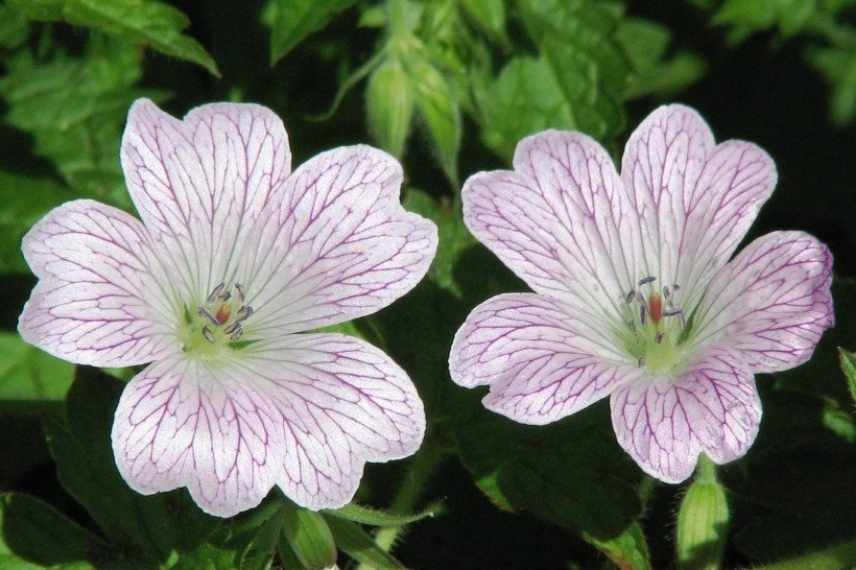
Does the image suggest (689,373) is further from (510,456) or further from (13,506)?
(13,506)

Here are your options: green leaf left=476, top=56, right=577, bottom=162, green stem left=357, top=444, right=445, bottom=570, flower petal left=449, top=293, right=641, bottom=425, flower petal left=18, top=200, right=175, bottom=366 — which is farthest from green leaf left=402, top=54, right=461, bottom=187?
flower petal left=18, top=200, right=175, bottom=366

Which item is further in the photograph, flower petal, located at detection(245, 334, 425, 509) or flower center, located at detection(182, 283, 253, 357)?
flower center, located at detection(182, 283, 253, 357)

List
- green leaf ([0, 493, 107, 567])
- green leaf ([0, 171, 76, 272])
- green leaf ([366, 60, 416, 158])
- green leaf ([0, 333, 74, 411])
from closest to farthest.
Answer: green leaf ([0, 493, 107, 567]), green leaf ([366, 60, 416, 158]), green leaf ([0, 333, 74, 411]), green leaf ([0, 171, 76, 272])

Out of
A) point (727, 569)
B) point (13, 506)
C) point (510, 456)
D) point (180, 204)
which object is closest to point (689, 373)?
point (510, 456)

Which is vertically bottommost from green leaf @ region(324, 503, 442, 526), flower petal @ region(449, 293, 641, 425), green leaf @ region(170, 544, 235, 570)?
green leaf @ region(170, 544, 235, 570)

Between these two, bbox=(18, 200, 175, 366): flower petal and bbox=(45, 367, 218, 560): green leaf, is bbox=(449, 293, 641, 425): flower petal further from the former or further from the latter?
bbox=(45, 367, 218, 560): green leaf

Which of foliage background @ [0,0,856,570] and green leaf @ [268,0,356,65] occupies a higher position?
green leaf @ [268,0,356,65]

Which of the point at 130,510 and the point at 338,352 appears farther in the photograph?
the point at 130,510
